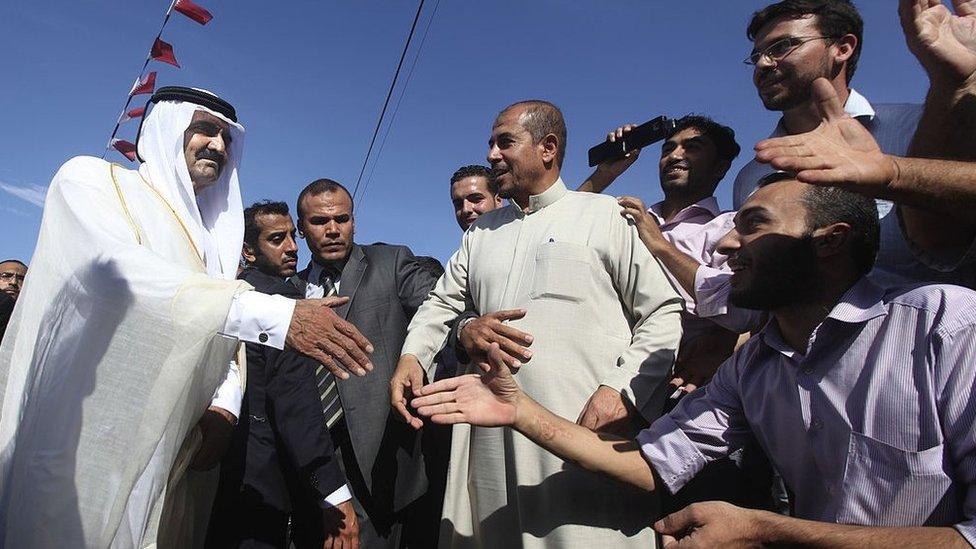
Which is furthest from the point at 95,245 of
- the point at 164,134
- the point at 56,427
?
the point at 164,134

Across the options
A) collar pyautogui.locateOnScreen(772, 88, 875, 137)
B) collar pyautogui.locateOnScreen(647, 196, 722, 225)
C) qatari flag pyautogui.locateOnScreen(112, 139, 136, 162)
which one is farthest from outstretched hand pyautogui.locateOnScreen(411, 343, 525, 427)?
qatari flag pyautogui.locateOnScreen(112, 139, 136, 162)

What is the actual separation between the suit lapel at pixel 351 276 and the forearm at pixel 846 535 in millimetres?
2638

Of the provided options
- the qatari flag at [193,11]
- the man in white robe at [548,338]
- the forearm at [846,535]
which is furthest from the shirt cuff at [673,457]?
the qatari flag at [193,11]

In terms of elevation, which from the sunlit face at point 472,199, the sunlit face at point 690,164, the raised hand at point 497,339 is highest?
the sunlit face at point 690,164

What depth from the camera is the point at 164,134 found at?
3.07 m

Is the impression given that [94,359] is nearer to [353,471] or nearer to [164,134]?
[164,134]

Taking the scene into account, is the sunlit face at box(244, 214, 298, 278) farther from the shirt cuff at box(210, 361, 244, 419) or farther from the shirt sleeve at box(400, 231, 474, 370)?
the shirt sleeve at box(400, 231, 474, 370)

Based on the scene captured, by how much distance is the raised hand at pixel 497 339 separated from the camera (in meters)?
2.15

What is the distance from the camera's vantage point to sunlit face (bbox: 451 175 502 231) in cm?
493

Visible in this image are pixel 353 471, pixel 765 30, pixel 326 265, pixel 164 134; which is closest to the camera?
pixel 765 30

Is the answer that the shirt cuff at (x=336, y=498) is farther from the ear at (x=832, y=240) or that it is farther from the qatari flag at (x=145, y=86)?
the qatari flag at (x=145, y=86)

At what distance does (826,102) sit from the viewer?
1.66m

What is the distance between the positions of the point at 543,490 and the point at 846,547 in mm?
1081

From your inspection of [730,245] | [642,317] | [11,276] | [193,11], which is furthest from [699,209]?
[11,276]
